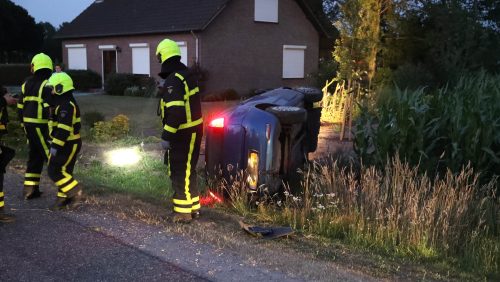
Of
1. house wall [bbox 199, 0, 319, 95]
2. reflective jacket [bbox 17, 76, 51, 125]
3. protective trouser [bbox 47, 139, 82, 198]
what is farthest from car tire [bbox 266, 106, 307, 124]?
house wall [bbox 199, 0, 319, 95]

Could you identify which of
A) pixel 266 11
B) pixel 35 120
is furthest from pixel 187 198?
pixel 266 11

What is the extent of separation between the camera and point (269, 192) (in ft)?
19.2

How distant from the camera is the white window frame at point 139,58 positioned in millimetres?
26234

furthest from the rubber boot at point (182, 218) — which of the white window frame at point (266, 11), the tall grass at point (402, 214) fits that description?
the white window frame at point (266, 11)

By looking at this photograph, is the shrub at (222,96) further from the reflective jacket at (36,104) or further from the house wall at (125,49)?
the reflective jacket at (36,104)

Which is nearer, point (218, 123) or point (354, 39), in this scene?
point (218, 123)

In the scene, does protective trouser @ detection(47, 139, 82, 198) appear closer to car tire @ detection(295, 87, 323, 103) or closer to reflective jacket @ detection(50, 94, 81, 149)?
reflective jacket @ detection(50, 94, 81, 149)

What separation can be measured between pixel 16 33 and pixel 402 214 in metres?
39.2

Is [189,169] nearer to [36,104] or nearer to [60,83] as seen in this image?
[60,83]

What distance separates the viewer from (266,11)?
26.0 m

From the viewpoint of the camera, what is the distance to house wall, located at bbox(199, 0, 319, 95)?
24234 mm

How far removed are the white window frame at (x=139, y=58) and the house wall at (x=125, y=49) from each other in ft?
0.65

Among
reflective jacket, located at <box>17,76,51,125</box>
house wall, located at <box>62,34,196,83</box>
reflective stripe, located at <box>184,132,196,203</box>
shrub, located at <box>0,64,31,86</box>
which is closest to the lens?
reflective stripe, located at <box>184,132,196,203</box>

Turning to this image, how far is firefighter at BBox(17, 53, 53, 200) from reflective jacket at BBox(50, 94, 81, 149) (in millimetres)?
400
